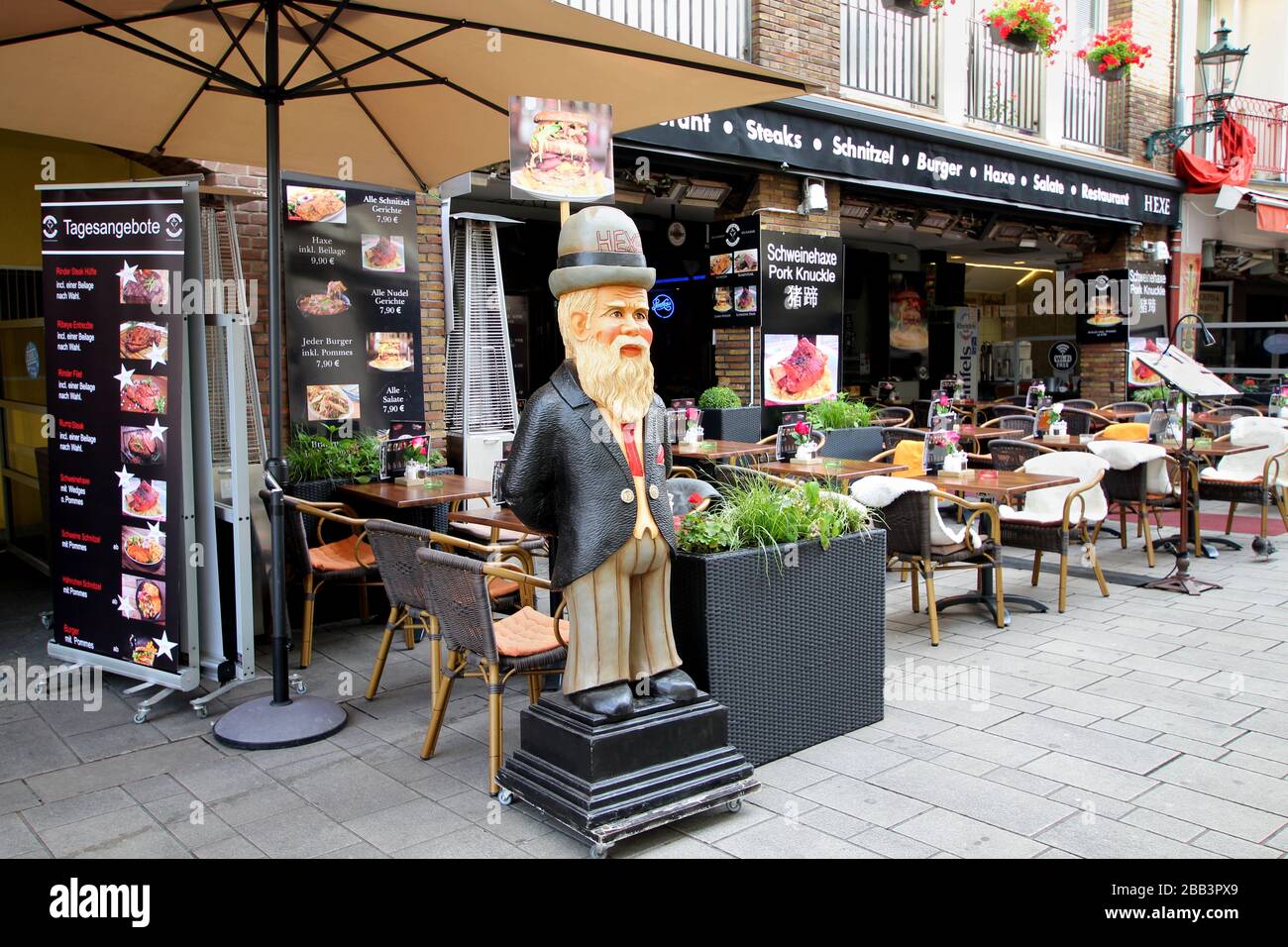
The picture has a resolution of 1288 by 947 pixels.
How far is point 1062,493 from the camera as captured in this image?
694 centimetres

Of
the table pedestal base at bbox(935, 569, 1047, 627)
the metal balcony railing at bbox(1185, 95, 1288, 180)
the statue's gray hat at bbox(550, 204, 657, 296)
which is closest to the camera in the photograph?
the statue's gray hat at bbox(550, 204, 657, 296)

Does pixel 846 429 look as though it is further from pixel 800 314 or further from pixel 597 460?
pixel 597 460

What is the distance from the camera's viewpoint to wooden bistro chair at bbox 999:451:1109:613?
6266 millimetres

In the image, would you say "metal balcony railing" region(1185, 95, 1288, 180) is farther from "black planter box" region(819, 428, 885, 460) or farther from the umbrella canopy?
the umbrella canopy

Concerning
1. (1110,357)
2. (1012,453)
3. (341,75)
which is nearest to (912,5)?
(1012,453)

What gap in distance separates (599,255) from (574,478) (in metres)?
0.73

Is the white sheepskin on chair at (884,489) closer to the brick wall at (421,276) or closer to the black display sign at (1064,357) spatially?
the brick wall at (421,276)

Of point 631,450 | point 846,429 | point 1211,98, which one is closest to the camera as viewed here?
point 631,450

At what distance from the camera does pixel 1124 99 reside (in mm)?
14594

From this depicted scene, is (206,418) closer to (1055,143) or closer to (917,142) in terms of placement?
(917,142)

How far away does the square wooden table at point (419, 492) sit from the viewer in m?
5.32

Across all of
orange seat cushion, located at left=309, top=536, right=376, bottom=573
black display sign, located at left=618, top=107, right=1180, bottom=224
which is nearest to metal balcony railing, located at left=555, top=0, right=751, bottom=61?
black display sign, located at left=618, top=107, right=1180, bottom=224

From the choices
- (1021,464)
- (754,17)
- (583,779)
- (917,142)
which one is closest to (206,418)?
(583,779)

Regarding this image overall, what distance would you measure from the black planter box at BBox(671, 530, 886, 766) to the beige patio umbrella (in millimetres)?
1701
